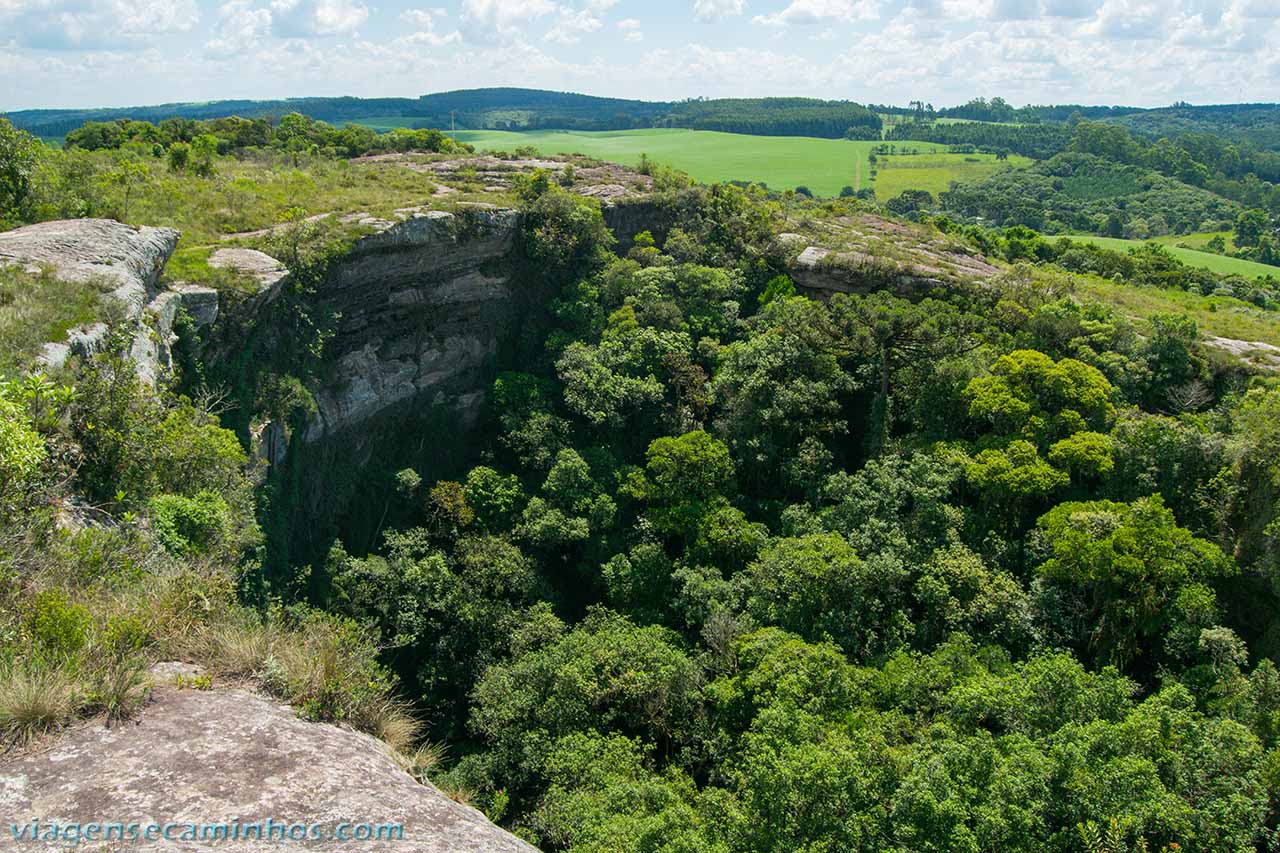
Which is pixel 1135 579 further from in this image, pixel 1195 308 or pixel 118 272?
pixel 118 272

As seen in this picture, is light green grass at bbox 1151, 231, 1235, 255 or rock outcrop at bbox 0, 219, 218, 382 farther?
light green grass at bbox 1151, 231, 1235, 255

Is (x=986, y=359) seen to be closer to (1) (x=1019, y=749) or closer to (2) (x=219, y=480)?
(1) (x=1019, y=749)

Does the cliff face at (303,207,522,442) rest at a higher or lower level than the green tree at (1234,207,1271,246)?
lower

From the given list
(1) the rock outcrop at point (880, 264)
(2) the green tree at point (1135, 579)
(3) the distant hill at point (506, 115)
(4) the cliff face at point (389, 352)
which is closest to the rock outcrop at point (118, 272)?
(4) the cliff face at point (389, 352)

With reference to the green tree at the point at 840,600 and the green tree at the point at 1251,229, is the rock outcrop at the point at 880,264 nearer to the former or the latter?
the green tree at the point at 840,600

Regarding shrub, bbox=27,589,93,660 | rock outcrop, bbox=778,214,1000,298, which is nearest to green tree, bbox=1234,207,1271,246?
rock outcrop, bbox=778,214,1000,298

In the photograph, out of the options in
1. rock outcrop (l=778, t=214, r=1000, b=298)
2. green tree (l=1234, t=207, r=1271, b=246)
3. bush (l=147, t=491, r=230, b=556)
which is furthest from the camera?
green tree (l=1234, t=207, r=1271, b=246)

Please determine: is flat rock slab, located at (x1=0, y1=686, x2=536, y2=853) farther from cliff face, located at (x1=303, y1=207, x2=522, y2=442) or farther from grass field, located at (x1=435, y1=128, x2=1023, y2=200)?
grass field, located at (x1=435, y1=128, x2=1023, y2=200)

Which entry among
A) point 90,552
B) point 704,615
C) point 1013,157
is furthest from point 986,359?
point 1013,157
